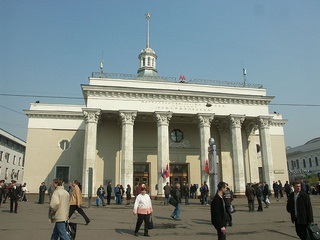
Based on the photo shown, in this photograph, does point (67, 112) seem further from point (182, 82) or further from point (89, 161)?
point (182, 82)

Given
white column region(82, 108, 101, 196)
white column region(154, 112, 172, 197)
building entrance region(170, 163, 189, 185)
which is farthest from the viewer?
building entrance region(170, 163, 189, 185)

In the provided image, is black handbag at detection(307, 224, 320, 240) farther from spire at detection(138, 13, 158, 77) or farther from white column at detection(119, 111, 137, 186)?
spire at detection(138, 13, 158, 77)

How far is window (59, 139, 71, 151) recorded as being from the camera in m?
33.4

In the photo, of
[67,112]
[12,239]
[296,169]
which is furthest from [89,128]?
[296,169]

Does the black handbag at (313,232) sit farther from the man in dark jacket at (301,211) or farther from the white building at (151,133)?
the white building at (151,133)

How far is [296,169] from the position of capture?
225 feet

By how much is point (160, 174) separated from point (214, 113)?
853cm

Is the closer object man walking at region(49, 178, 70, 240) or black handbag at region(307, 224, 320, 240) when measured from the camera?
black handbag at region(307, 224, 320, 240)

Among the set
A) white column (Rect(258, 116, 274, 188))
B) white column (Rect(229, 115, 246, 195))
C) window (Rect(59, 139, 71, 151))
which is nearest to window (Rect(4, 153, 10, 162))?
window (Rect(59, 139, 71, 151))

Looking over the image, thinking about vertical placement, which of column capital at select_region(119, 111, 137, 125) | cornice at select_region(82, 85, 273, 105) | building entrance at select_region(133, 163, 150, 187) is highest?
cornice at select_region(82, 85, 273, 105)

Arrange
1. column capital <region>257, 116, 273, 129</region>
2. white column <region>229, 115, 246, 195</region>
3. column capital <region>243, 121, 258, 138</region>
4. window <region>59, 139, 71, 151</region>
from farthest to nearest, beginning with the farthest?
column capital <region>243, 121, 258, 138</region>, window <region>59, 139, 71, 151</region>, column capital <region>257, 116, 273, 129</region>, white column <region>229, 115, 246, 195</region>

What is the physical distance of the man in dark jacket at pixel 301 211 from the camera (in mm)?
6645

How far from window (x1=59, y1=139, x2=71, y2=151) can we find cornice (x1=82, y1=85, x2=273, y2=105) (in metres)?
7.15

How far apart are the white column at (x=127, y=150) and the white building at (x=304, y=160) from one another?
4585cm
